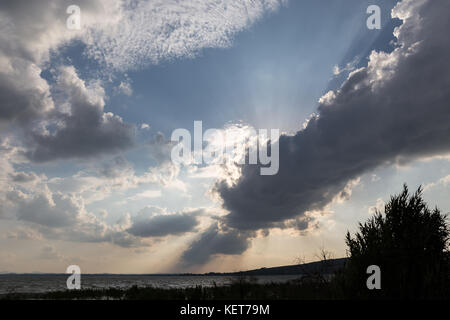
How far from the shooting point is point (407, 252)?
1464cm

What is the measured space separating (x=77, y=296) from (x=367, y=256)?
2453cm

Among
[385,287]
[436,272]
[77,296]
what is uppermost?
[436,272]

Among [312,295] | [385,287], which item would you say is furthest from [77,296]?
[385,287]

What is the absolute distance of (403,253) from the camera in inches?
575

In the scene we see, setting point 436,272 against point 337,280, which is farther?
point 337,280

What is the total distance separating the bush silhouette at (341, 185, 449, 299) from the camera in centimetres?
1393

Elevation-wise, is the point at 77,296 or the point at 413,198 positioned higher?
the point at 413,198

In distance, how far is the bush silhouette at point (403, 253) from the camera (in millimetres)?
13930
